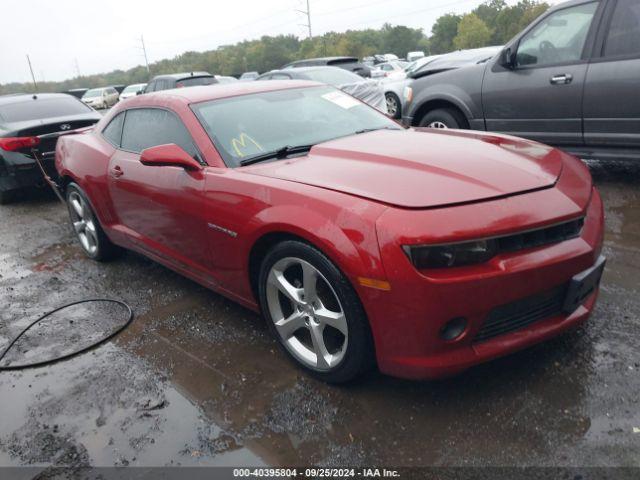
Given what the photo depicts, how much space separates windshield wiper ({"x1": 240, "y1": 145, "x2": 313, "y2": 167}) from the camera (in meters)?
2.91

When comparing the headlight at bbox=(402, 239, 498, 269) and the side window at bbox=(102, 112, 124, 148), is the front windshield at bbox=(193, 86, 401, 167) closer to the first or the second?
the side window at bbox=(102, 112, 124, 148)

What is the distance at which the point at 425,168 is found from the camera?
7.95ft

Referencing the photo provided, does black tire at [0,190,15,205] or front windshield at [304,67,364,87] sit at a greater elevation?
front windshield at [304,67,364,87]

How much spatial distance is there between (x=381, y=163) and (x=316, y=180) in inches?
13.7

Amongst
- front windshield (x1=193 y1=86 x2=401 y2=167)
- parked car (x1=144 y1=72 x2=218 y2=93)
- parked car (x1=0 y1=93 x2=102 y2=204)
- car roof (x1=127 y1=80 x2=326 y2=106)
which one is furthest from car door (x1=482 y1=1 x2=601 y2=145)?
parked car (x1=144 y1=72 x2=218 y2=93)

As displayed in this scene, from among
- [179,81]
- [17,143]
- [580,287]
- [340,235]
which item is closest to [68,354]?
[340,235]

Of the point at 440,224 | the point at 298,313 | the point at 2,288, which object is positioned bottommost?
the point at 2,288

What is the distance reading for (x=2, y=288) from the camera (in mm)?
4340

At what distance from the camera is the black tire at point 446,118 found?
5938mm

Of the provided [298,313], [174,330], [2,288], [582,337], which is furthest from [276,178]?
[2,288]

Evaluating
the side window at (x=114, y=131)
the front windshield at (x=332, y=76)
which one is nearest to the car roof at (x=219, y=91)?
the side window at (x=114, y=131)

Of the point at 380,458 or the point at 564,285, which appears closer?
the point at 380,458

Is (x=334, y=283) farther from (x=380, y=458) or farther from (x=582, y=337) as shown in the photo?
(x=582, y=337)

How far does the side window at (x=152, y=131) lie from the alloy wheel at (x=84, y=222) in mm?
962
